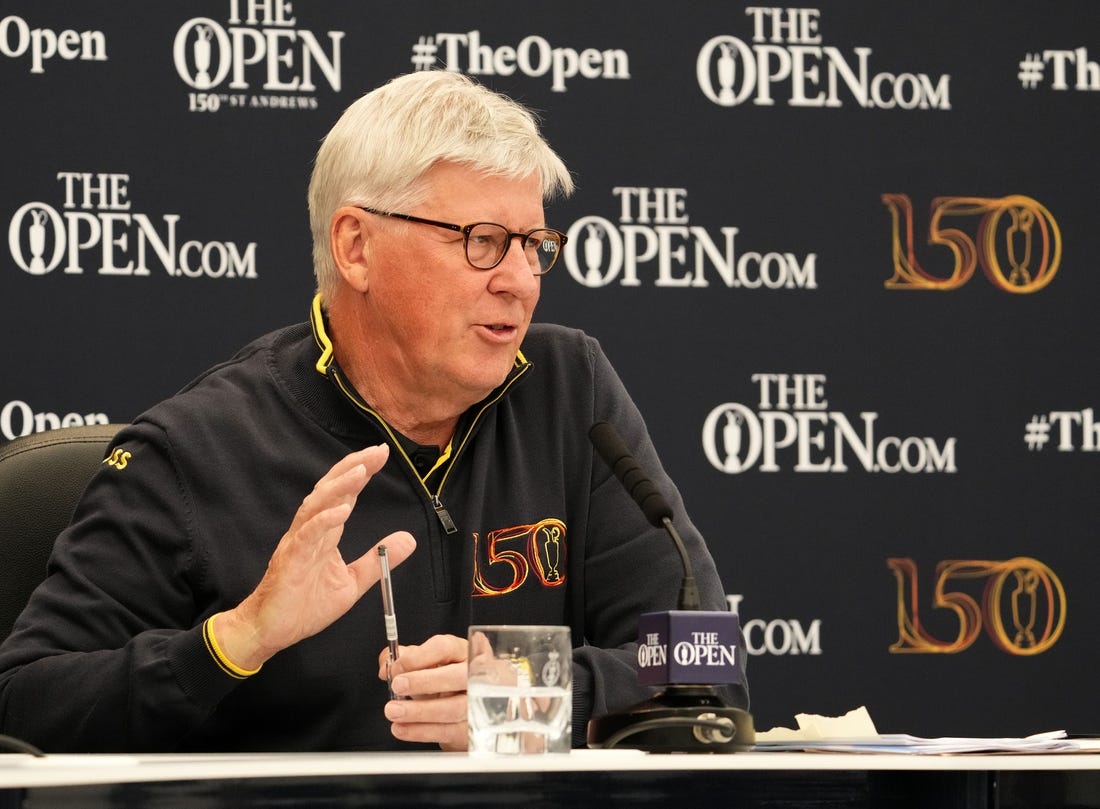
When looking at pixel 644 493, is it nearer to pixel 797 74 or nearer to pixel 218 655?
pixel 218 655

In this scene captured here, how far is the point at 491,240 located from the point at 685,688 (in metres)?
0.79

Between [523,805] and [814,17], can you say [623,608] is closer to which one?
[523,805]

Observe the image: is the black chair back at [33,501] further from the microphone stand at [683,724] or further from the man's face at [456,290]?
the microphone stand at [683,724]

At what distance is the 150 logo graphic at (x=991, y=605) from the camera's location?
10.4 ft

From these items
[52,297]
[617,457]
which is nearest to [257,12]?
[52,297]

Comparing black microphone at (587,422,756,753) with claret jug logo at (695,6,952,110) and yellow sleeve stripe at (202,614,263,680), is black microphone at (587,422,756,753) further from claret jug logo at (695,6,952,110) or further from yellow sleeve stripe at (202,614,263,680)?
claret jug logo at (695,6,952,110)

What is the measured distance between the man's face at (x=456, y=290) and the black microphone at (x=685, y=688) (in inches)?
25.1

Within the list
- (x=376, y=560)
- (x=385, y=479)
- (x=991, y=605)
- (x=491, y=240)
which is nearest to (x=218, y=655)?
(x=376, y=560)

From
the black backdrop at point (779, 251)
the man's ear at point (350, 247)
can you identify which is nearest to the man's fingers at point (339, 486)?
the man's ear at point (350, 247)

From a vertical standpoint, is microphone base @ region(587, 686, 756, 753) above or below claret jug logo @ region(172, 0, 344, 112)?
below

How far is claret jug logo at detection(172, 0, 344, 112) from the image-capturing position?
304 centimetres

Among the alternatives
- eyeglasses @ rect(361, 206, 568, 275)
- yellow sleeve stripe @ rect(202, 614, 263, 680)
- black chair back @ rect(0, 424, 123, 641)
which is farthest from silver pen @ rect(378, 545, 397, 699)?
black chair back @ rect(0, 424, 123, 641)

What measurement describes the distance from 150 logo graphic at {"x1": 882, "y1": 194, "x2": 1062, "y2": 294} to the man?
50.7 inches

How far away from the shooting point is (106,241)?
118 inches
